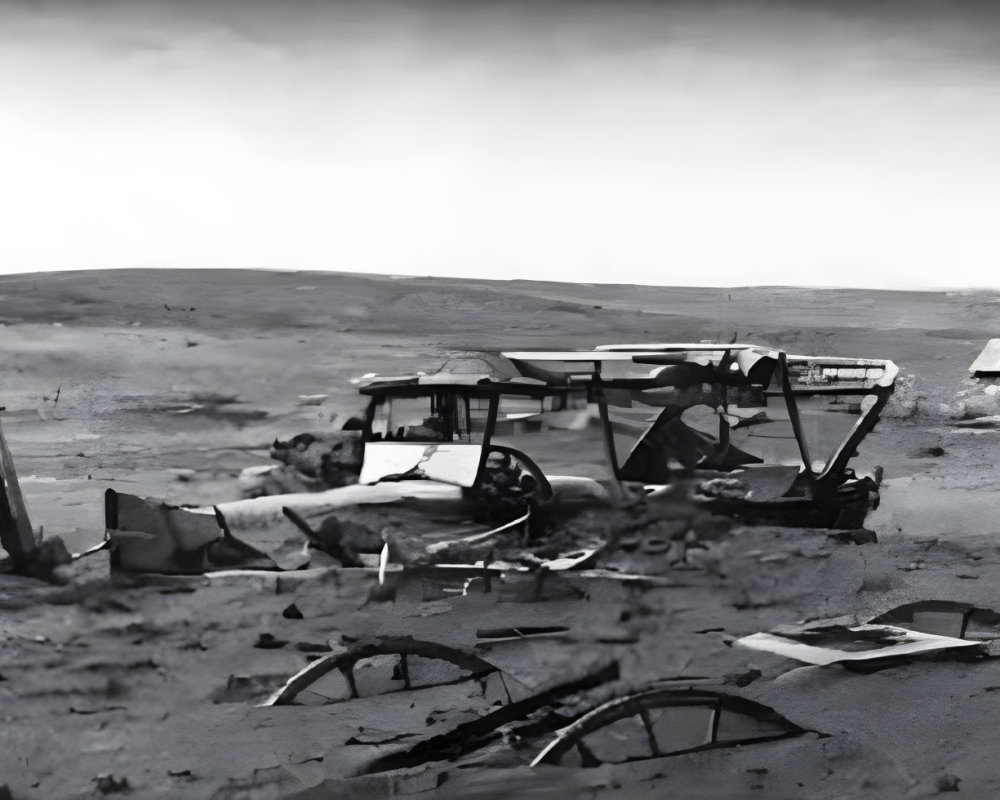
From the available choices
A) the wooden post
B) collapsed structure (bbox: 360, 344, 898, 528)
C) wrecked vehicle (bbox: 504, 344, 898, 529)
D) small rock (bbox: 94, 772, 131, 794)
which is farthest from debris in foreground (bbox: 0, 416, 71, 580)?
wrecked vehicle (bbox: 504, 344, 898, 529)

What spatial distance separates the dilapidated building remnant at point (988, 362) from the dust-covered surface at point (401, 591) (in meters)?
0.02

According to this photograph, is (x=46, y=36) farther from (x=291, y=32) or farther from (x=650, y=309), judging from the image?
(x=650, y=309)

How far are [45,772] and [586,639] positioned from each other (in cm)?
102

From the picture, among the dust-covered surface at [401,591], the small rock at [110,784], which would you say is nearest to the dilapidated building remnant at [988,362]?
the dust-covered surface at [401,591]

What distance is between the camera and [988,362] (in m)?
2.11

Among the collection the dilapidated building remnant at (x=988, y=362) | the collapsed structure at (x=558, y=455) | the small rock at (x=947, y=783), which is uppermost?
the dilapidated building remnant at (x=988, y=362)

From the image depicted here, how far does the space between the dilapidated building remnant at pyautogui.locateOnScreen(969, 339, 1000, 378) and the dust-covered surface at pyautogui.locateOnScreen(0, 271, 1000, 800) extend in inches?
1.0

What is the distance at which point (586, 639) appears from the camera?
76.4 inches

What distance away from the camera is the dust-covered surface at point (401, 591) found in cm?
182

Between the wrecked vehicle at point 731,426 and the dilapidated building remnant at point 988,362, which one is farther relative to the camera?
the dilapidated building remnant at point 988,362

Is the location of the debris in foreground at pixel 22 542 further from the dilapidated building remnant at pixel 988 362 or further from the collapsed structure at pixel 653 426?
the dilapidated building remnant at pixel 988 362

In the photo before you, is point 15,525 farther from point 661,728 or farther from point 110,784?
point 661,728

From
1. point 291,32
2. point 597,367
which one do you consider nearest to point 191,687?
point 597,367

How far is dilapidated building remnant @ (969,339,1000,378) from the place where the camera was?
210cm
